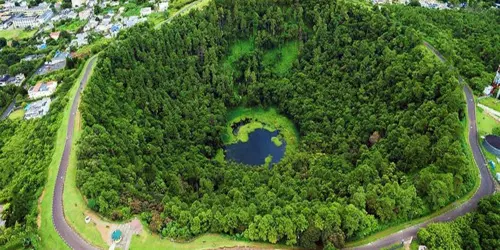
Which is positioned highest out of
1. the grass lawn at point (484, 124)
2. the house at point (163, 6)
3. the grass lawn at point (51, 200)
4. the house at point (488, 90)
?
the house at point (488, 90)

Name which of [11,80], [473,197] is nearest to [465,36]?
[473,197]

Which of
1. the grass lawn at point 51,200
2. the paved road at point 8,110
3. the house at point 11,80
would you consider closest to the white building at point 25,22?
the house at point 11,80

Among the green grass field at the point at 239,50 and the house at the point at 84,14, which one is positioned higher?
the green grass field at the point at 239,50

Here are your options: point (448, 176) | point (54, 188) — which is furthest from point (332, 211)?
point (54, 188)

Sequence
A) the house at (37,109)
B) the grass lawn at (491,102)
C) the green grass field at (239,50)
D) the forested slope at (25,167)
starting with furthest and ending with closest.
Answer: the green grass field at (239,50) < the house at (37,109) < the grass lawn at (491,102) < the forested slope at (25,167)

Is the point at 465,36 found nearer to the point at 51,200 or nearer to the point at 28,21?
the point at 51,200

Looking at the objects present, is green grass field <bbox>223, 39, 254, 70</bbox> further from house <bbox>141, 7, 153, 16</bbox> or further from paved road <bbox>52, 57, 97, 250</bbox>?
paved road <bbox>52, 57, 97, 250</bbox>

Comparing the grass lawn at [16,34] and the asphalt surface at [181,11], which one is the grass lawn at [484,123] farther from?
the grass lawn at [16,34]

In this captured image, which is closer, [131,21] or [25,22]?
[131,21]
